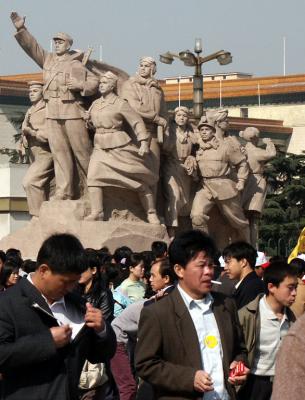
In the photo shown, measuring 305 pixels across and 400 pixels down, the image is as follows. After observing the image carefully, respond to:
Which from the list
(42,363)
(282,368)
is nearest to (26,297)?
(42,363)

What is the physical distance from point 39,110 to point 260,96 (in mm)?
42941

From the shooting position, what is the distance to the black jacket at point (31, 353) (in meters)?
6.30

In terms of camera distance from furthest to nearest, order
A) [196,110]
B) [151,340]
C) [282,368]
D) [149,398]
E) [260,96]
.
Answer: [260,96], [196,110], [149,398], [151,340], [282,368]

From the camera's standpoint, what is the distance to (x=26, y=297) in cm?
638

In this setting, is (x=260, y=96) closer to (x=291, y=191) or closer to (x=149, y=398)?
(x=291, y=191)

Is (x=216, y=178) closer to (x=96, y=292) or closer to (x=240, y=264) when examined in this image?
(x=240, y=264)

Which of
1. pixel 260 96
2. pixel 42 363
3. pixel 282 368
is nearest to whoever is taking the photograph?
pixel 282 368

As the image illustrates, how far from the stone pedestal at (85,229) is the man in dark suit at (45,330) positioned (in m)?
15.8

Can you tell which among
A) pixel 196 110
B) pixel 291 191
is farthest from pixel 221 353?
pixel 291 191

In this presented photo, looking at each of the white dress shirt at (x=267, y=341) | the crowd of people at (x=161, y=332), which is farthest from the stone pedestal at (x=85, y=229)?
the white dress shirt at (x=267, y=341)

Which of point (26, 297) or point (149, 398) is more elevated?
point (26, 297)

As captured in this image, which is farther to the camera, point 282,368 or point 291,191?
point 291,191

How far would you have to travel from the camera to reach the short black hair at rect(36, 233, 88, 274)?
20.8ft

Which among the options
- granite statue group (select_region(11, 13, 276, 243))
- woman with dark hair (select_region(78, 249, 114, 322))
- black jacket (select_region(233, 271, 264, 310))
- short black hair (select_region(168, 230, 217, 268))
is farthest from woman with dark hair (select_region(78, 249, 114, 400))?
granite statue group (select_region(11, 13, 276, 243))
